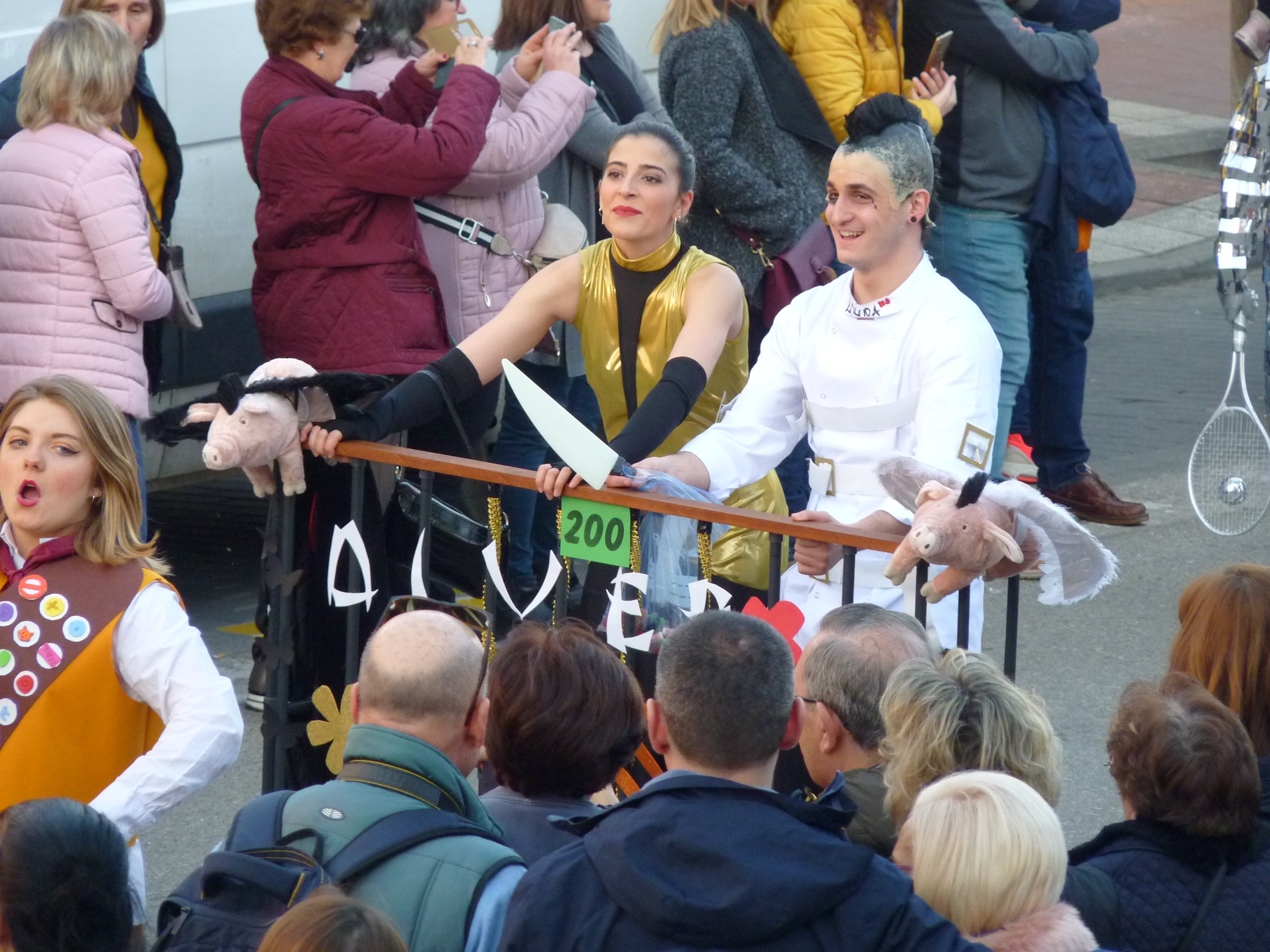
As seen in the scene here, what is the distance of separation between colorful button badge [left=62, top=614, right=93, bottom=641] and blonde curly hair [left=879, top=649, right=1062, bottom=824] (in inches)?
57.3

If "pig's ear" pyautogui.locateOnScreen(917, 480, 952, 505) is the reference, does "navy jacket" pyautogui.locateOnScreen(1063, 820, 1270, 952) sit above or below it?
below

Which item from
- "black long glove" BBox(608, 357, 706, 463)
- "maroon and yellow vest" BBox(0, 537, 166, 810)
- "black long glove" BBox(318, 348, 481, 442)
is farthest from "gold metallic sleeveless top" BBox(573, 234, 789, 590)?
"maroon and yellow vest" BBox(0, 537, 166, 810)

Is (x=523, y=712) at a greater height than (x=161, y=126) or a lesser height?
lesser

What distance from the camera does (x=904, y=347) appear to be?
386 centimetres

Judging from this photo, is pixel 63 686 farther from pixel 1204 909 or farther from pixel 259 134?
pixel 259 134

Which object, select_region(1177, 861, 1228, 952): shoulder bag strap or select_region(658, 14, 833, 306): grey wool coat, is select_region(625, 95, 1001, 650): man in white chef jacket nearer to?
select_region(1177, 861, 1228, 952): shoulder bag strap

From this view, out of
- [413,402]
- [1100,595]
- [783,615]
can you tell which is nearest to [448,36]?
[413,402]

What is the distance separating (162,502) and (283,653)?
3.55 metres

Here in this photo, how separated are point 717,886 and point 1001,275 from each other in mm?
4836

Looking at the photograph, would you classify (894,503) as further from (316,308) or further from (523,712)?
(316,308)

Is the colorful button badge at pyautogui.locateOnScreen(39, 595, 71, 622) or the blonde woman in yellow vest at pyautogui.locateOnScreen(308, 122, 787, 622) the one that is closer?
the colorful button badge at pyautogui.locateOnScreen(39, 595, 71, 622)

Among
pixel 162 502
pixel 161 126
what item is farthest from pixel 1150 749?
pixel 162 502

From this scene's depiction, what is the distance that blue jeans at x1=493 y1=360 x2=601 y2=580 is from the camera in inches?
227

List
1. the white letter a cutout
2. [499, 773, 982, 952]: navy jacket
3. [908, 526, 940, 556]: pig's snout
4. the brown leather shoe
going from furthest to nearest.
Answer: the brown leather shoe
the white letter a cutout
[908, 526, 940, 556]: pig's snout
[499, 773, 982, 952]: navy jacket
